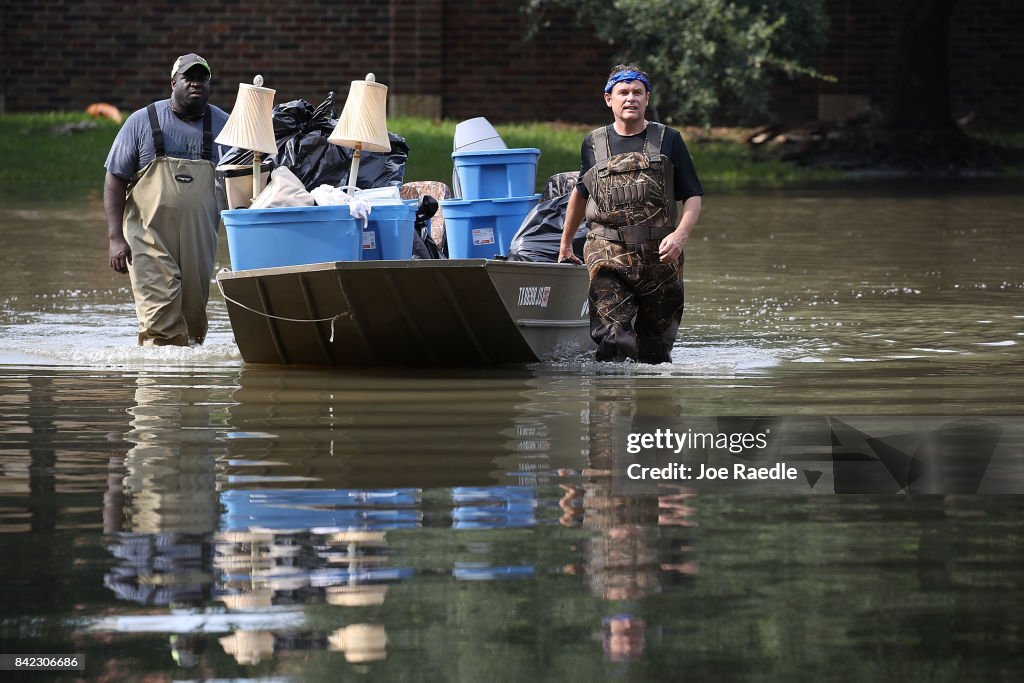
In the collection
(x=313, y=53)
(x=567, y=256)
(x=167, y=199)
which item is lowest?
(x=567, y=256)

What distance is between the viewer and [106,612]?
4.90 meters

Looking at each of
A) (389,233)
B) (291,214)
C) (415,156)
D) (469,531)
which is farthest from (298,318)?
(415,156)

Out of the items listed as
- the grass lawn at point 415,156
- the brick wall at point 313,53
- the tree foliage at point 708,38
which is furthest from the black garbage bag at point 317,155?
the brick wall at point 313,53

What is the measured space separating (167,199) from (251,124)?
860 millimetres

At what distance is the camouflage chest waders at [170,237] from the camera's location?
10.2 meters

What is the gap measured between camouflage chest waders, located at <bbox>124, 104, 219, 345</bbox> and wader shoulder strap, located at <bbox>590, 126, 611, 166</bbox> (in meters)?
2.27

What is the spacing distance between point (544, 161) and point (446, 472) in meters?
19.8

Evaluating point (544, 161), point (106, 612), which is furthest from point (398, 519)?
point (544, 161)

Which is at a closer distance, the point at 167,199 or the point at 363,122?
the point at 363,122

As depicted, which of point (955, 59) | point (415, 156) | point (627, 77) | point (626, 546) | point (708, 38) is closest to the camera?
point (626, 546)

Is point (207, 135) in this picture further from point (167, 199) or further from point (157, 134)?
point (167, 199)

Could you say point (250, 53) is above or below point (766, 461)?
above

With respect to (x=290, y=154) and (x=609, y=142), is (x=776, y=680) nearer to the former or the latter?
(x=609, y=142)

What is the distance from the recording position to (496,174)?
1112cm
